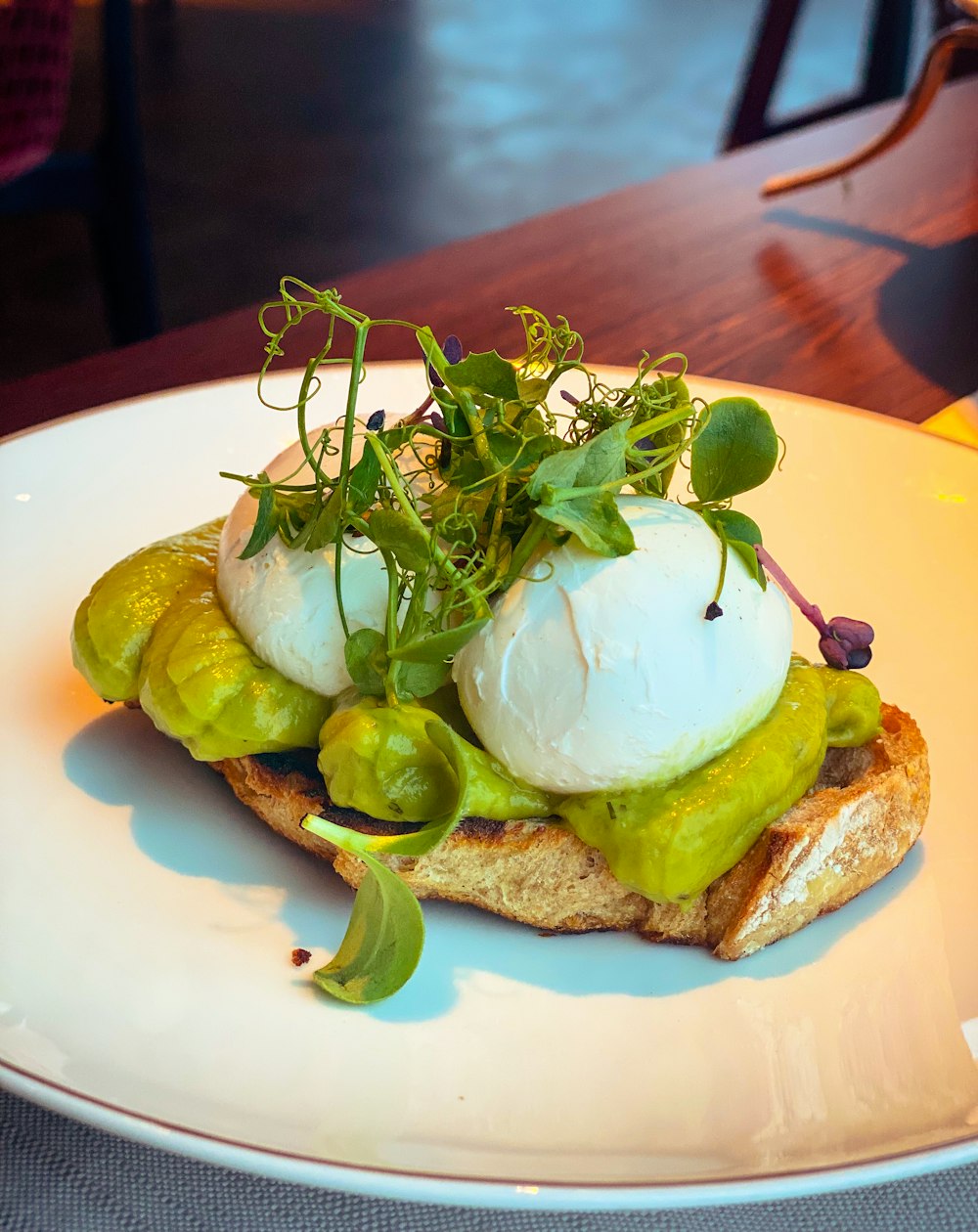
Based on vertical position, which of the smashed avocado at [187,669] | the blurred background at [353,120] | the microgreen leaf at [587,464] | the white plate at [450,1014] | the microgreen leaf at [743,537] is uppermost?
the microgreen leaf at [587,464]

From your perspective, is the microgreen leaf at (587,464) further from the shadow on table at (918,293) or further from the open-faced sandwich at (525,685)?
the shadow on table at (918,293)

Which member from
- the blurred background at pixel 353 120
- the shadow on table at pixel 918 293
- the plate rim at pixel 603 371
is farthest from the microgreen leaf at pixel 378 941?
the blurred background at pixel 353 120

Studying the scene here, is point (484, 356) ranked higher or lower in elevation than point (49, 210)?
higher

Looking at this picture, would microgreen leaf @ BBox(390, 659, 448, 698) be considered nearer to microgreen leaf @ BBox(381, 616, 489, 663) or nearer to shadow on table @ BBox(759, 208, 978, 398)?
microgreen leaf @ BBox(381, 616, 489, 663)

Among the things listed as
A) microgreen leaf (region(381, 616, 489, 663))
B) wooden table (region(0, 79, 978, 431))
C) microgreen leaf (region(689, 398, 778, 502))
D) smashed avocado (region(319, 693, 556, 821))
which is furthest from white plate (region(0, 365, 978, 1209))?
wooden table (region(0, 79, 978, 431))

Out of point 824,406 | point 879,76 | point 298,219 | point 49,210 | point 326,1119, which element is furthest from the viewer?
point 298,219

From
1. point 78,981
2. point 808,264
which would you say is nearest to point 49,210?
point 808,264

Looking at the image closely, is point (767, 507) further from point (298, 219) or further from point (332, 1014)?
point (298, 219)
